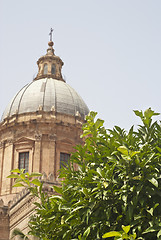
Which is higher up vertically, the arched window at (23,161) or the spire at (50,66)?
the spire at (50,66)

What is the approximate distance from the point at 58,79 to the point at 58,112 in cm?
610

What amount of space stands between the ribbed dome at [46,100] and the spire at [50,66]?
1466 millimetres

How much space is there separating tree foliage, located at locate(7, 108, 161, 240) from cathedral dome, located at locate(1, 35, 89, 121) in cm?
2723

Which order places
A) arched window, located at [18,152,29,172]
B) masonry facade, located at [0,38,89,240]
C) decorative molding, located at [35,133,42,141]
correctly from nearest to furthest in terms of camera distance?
masonry facade, located at [0,38,89,240] → arched window, located at [18,152,29,172] → decorative molding, located at [35,133,42,141]

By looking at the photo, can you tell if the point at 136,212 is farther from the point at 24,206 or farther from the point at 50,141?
the point at 50,141

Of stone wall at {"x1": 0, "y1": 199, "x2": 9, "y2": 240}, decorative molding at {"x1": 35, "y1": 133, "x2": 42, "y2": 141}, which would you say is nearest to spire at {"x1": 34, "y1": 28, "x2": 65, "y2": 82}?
decorative molding at {"x1": 35, "y1": 133, "x2": 42, "y2": 141}

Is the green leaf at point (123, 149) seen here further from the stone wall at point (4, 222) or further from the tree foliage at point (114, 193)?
the stone wall at point (4, 222)

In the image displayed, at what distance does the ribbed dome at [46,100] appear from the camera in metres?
38.3

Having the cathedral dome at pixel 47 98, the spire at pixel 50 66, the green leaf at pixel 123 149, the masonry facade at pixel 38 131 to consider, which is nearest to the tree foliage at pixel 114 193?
the green leaf at pixel 123 149

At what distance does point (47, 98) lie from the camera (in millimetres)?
38719

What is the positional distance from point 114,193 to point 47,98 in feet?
96.9

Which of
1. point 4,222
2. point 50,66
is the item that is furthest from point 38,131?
point 50,66

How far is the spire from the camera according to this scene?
140ft

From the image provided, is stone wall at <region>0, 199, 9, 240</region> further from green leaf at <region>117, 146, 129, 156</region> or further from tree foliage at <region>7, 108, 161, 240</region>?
green leaf at <region>117, 146, 129, 156</region>
